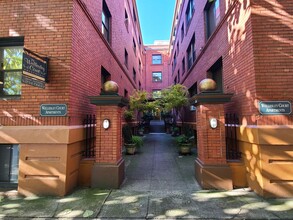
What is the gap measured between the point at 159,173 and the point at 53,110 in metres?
3.58

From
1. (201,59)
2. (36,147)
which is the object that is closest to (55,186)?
(36,147)

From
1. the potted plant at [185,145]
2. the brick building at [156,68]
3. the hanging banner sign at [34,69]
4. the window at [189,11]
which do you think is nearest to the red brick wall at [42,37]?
the hanging banner sign at [34,69]

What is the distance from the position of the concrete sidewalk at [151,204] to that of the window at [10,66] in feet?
8.40

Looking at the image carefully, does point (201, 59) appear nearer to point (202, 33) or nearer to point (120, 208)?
point (202, 33)

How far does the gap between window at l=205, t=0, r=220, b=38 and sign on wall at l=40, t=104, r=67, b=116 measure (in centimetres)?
678

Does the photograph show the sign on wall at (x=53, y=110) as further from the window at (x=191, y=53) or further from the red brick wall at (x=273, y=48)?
the window at (x=191, y=53)

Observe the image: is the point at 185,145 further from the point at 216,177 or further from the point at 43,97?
the point at 43,97

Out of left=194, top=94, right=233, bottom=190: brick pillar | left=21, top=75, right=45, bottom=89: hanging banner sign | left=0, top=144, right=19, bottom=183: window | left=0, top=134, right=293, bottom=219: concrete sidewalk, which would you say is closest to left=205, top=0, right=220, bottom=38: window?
left=194, top=94, right=233, bottom=190: brick pillar

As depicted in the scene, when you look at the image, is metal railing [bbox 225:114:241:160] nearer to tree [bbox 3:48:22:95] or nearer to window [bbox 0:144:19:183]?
window [bbox 0:144:19:183]

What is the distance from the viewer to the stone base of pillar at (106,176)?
15.3ft

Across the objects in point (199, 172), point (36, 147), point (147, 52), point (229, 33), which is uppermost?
point (147, 52)

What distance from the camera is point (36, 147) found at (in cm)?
439

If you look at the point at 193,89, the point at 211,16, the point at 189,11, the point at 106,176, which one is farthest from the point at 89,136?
the point at 189,11

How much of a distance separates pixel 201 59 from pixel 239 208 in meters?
7.15
